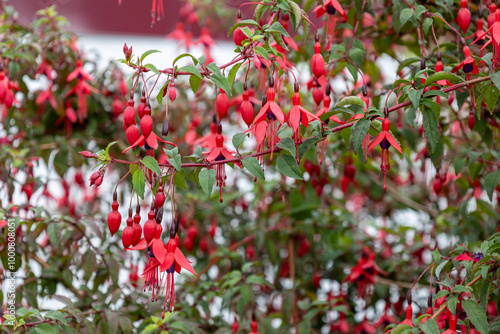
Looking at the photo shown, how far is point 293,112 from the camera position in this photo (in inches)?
32.7

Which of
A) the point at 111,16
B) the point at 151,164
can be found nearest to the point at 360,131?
the point at 151,164

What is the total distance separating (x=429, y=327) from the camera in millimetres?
825

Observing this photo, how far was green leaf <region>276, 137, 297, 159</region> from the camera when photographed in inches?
33.5

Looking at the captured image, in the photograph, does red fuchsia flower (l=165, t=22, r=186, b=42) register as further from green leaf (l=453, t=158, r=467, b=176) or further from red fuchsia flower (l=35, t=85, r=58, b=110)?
green leaf (l=453, t=158, r=467, b=176)

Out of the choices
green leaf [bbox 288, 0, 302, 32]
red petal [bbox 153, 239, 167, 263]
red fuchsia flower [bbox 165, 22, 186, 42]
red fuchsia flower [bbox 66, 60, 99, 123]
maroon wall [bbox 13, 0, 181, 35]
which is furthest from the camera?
maroon wall [bbox 13, 0, 181, 35]

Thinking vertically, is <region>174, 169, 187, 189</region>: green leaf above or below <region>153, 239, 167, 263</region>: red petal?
above

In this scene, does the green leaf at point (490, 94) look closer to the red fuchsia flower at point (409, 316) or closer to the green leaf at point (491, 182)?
the green leaf at point (491, 182)

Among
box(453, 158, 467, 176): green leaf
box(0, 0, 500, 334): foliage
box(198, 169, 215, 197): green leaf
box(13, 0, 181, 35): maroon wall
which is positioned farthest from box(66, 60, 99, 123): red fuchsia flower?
box(13, 0, 181, 35): maroon wall

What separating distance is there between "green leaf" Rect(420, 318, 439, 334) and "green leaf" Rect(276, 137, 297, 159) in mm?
314

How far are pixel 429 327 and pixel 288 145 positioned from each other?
0.34 m

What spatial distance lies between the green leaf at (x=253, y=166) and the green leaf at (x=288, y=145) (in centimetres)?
5

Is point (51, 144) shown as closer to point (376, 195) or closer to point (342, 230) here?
point (342, 230)

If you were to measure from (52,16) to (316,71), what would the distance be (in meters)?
0.93

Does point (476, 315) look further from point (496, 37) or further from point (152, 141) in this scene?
point (152, 141)
